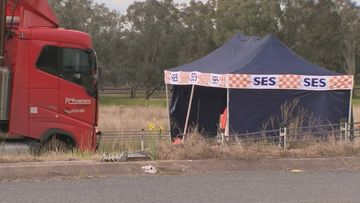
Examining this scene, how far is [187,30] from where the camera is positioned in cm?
7312

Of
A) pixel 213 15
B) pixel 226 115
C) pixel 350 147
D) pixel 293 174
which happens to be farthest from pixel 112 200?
pixel 213 15

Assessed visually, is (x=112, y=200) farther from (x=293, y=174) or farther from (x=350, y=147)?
(x=350, y=147)

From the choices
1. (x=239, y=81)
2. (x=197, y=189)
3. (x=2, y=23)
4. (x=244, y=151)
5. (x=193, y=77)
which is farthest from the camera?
(x=193, y=77)

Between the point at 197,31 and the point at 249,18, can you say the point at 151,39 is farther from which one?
the point at 249,18

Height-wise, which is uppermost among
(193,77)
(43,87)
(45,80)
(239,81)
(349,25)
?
(349,25)

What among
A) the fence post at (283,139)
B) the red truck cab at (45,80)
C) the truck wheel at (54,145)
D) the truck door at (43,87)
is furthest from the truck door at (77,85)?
the fence post at (283,139)

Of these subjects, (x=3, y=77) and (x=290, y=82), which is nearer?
(x=3, y=77)

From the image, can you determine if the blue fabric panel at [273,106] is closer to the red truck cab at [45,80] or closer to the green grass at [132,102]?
the red truck cab at [45,80]

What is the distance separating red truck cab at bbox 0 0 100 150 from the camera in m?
12.5

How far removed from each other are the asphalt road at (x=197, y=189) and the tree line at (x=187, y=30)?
57597mm

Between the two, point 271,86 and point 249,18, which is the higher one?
point 249,18

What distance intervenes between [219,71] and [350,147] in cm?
527

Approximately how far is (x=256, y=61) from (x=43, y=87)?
5.84 meters

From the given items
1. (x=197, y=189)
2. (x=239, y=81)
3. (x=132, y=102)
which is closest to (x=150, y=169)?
(x=197, y=189)
